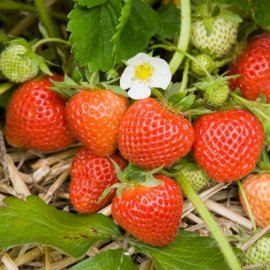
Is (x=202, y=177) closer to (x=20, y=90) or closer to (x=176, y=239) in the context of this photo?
(x=176, y=239)

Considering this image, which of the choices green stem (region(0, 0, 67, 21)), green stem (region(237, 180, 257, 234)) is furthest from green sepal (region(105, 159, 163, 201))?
green stem (region(0, 0, 67, 21))

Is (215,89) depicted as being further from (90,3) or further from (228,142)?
(90,3)

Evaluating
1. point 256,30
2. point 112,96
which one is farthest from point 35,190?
point 256,30

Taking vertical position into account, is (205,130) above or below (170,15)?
below

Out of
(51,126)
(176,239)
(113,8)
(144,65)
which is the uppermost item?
(113,8)

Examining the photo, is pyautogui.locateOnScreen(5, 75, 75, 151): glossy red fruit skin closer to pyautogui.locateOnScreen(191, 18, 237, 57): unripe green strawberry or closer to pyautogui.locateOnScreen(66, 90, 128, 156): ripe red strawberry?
pyautogui.locateOnScreen(66, 90, 128, 156): ripe red strawberry

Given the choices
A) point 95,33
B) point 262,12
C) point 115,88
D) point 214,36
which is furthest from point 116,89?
point 262,12

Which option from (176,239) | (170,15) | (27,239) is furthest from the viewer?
(170,15)
